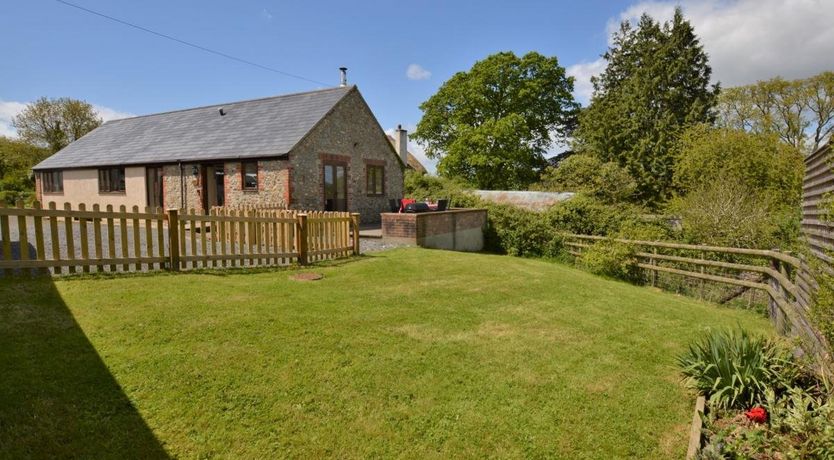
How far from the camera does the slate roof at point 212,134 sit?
63.1ft

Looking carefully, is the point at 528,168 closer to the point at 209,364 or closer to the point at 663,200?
the point at 663,200

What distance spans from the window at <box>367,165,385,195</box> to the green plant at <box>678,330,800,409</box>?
754 inches

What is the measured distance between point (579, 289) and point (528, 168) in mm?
30574

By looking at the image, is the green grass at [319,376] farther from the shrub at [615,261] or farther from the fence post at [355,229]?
the shrub at [615,261]

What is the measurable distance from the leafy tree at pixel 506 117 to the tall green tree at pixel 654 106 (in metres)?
5.24

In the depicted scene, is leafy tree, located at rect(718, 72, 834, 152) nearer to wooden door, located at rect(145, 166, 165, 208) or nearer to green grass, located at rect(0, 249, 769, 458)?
green grass, located at rect(0, 249, 769, 458)

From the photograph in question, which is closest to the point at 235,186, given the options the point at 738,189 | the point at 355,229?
the point at 355,229

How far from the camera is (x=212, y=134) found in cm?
2162

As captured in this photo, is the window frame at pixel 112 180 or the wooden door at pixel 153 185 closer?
the wooden door at pixel 153 185

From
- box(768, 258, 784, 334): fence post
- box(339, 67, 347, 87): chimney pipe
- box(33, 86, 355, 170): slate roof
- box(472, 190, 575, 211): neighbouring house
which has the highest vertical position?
box(339, 67, 347, 87): chimney pipe

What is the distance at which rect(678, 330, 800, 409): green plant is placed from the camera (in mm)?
3930

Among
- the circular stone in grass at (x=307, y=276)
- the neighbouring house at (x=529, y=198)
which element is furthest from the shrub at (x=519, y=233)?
the circular stone in grass at (x=307, y=276)

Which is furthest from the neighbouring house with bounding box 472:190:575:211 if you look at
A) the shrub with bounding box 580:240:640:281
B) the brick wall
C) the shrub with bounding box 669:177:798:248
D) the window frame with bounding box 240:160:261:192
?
the window frame with bounding box 240:160:261:192

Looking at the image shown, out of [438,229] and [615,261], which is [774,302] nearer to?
[615,261]
